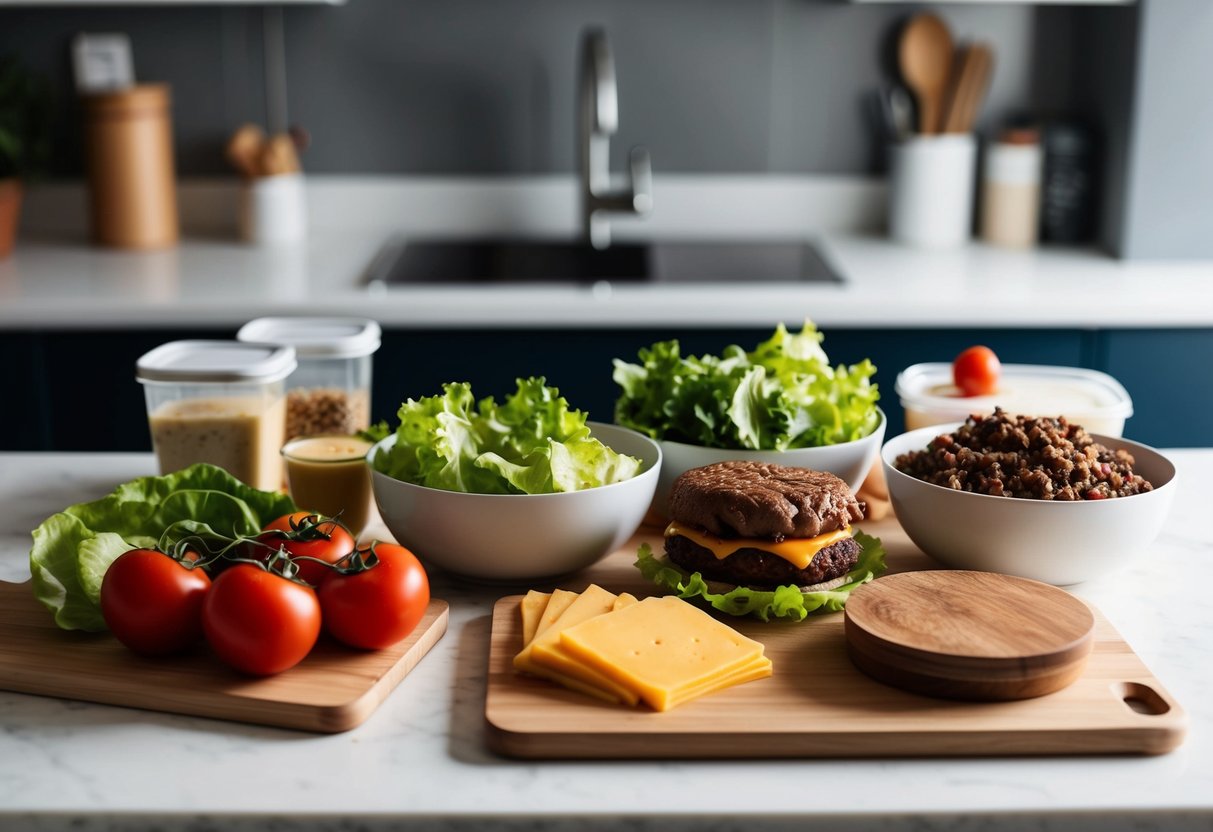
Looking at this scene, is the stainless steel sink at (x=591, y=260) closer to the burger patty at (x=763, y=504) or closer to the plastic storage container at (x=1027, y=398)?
the plastic storage container at (x=1027, y=398)

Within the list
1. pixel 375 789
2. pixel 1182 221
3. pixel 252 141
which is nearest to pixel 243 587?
pixel 375 789

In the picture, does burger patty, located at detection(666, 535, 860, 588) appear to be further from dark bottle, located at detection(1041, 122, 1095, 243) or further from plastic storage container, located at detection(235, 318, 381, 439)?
dark bottle, located at detection(1041, 122, 1095, 243)

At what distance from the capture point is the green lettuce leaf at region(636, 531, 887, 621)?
46.4 inches

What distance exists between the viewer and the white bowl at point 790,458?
141 centimetres

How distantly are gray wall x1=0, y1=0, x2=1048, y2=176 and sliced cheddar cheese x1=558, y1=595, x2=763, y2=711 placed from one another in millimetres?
2215

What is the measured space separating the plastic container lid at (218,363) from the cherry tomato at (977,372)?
0.82 m

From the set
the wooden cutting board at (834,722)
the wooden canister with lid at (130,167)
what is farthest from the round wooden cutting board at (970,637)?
the wooden canister with lid at (130,167)

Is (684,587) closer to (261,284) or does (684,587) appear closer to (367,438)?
(367,438)

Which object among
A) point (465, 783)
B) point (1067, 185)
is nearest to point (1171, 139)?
point (1067, 185)

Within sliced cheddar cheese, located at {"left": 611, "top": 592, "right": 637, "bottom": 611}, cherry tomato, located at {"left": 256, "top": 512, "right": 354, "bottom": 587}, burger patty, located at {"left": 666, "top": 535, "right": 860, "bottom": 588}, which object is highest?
cherry tomato, located at {"left": 256, "top": 512, "right": 354, "bottom": 587}

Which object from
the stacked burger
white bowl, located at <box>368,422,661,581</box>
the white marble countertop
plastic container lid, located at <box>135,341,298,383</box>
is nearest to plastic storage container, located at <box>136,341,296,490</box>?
plastic container lid, located at <box>135,341,298,383</box>

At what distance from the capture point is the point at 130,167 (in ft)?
9.66

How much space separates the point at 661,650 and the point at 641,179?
2.11m

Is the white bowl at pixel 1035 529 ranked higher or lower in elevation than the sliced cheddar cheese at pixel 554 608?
higher
